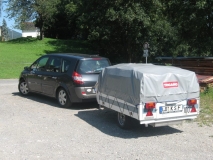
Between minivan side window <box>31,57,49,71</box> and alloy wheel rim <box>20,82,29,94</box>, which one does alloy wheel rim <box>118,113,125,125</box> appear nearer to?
Answer: minivan side window <box>31,57,49,71</box>

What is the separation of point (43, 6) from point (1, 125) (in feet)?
115

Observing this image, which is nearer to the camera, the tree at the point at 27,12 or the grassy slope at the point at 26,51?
the grassy slope at the point at 26,51

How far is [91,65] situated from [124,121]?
308 centimetres

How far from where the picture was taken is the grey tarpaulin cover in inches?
287

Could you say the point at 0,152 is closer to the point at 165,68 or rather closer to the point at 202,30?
the point at 165,68

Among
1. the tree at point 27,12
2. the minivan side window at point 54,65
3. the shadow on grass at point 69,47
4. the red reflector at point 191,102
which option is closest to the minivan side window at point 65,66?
the minivan side window at point 54,65

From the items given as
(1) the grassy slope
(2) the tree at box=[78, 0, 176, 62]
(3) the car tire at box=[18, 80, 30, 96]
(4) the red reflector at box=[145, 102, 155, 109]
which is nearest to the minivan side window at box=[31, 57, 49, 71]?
(3) the car tire at box=[18, 80, 30, 96]

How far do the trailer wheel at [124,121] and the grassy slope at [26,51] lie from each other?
14088 millimetres

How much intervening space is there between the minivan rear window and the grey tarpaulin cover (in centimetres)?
235

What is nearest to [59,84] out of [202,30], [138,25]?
[202,30]

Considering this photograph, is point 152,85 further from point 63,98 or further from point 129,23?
point 129,23

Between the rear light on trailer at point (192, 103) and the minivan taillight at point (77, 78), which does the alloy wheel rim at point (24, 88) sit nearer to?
the minivan taillight at point (77, 78)

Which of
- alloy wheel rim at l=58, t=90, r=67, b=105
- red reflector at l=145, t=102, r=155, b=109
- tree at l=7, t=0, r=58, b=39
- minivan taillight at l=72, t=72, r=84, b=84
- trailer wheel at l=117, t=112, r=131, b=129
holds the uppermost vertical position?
tree at l=7, t=0, r=58, b=39

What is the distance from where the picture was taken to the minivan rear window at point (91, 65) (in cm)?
1041
